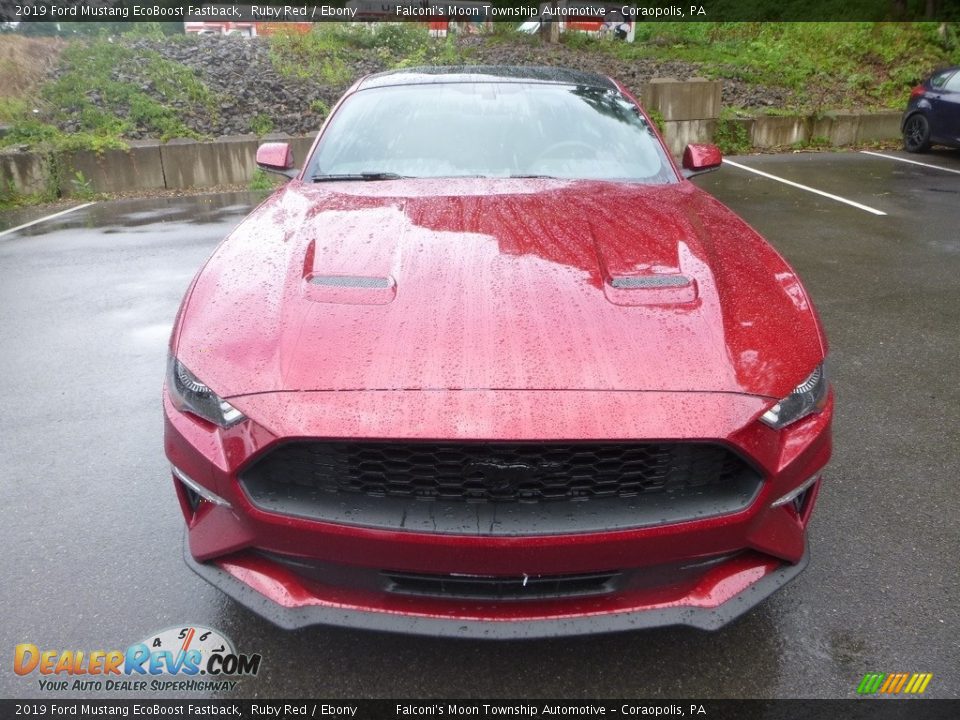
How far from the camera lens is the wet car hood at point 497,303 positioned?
167 centimetres

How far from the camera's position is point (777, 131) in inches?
474

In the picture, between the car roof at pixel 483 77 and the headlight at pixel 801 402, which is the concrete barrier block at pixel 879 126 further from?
the headlight at pixel 801 402

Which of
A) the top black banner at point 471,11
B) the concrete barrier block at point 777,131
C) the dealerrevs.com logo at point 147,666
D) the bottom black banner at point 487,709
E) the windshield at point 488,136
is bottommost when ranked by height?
the bottom black banner at point 487,709

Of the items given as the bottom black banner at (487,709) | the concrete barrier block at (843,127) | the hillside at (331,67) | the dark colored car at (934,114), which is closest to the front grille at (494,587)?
the bottom black banner at (487,709)

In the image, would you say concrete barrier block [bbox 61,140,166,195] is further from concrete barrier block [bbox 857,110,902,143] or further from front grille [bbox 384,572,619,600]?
concrete barrier block [bbox 857,110,902,143]

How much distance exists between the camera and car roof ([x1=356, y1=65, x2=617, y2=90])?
3502mm

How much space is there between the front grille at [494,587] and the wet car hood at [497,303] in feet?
1.51

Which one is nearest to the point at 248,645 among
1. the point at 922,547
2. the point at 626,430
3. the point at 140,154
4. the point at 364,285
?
the point at 364,285

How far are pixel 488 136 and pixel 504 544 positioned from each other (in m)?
2.10

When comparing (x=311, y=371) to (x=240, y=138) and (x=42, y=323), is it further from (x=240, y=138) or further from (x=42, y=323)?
(x=240, y=138)

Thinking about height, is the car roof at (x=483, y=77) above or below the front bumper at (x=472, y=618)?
above

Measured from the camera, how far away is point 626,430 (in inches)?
60.7

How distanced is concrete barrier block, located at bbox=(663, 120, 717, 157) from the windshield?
867 centimetres

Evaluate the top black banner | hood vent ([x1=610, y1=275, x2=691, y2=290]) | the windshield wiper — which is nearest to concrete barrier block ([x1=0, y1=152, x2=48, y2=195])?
the top black banner
